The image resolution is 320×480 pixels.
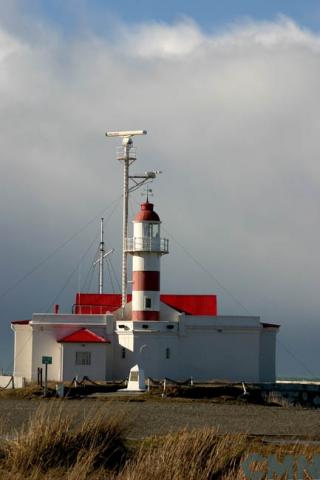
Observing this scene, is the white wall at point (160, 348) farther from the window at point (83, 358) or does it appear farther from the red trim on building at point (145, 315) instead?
the red trim on building at point (145, 315)

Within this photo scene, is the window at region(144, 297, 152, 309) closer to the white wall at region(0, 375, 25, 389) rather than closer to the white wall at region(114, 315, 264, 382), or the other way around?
the white wall at region(114, 315, 264, 382)

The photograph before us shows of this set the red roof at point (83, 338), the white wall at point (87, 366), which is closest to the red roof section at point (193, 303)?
the red roof at point (83, 338)

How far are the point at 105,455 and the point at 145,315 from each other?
3025 centimetres

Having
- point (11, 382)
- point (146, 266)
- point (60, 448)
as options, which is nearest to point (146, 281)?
point (146, 266)

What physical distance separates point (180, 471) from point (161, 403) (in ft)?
77.1

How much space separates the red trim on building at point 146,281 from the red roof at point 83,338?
276 cm

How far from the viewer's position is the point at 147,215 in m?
50.0

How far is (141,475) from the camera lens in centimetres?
1623

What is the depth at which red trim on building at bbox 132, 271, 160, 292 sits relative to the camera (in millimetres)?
49562

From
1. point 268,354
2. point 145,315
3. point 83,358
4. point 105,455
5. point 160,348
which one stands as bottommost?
point 105,455

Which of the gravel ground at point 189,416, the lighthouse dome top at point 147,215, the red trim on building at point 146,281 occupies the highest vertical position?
the lighthouse dome top at point 147,215

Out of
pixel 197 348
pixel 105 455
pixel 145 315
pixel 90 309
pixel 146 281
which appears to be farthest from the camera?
pixel 90 309

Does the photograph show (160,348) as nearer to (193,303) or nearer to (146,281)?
(146,281)

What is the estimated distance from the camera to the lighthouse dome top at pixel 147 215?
4997cm
